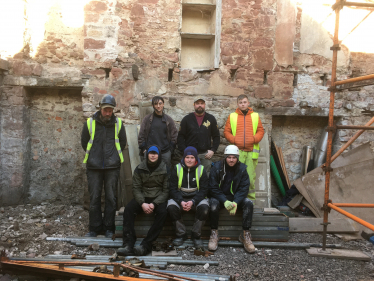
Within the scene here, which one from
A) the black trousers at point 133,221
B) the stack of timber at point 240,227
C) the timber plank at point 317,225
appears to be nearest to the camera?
the black trousers at point 133,221

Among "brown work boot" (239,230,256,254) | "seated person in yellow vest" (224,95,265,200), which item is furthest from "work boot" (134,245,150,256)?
"seated person in yellow vest" (224,95,265,200)

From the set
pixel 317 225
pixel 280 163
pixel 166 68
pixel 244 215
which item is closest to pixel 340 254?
pixel 317 225

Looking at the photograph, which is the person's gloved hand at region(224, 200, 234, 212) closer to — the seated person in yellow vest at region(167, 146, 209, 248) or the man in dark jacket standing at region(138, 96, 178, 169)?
the seated person in yellow vest at region(167, 146, 209, 248)

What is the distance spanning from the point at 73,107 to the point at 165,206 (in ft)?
9.89

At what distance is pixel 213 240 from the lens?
4023 mm

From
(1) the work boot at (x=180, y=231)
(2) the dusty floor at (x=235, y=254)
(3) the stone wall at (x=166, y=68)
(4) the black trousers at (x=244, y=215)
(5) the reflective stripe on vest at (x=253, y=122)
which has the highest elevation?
(3) the stone wall at (x=166, y=68)

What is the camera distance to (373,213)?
475 cm

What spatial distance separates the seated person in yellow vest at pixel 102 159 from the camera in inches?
170

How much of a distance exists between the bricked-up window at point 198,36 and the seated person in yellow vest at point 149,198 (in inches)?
94.3

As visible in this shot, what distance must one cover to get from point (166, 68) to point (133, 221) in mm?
2801

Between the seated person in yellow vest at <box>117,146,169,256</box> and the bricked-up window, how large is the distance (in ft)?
7.86

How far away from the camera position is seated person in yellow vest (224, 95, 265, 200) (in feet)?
15.9

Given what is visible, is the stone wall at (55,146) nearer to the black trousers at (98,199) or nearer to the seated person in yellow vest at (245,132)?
the black trousers at (98,199)

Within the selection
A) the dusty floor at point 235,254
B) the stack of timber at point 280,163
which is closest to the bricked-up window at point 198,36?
the stack of timber at point 280,163
